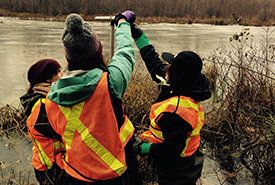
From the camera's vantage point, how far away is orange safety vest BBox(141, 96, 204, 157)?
1701 millimetres

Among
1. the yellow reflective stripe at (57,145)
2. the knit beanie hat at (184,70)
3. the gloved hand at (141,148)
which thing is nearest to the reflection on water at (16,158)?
the yellow reflective stripe at (57,145)

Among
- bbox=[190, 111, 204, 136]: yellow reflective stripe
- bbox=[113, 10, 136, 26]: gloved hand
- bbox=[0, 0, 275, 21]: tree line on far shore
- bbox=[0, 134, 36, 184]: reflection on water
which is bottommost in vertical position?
bbox=[0, 134, 36, 184]: reflection on water

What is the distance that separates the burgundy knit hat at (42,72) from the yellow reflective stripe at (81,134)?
2.45 feet

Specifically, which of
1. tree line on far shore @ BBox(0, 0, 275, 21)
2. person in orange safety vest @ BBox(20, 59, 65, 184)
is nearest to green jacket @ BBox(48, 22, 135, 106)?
person in orange safety vest @ BBox(20, 59, 65, 184)

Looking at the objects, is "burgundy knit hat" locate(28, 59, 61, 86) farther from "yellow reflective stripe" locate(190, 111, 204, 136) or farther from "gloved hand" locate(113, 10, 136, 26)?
"yellow reflective stripe" locate(190, 111, 204, 136)

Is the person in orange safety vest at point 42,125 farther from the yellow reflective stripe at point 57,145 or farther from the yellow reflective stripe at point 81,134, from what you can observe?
the yellow reflective stripe at point 81,134

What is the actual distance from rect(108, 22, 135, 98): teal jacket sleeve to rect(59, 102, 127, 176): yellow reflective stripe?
210mm

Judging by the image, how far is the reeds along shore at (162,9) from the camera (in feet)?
87.7

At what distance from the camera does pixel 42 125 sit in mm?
1717

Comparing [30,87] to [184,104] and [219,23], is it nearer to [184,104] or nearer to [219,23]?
[184,104]

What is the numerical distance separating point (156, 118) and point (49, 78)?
3.16ft

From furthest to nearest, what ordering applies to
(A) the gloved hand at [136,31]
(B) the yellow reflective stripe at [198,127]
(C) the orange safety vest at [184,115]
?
1. (A) the gloved hand at [136,31]
2. (B) the yellow reflective stripe at [198,127]
3. (C) the orange safety vest at [184,115]

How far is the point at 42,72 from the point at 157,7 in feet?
93.7

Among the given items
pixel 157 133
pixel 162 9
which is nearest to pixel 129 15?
pixel 157 133
